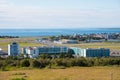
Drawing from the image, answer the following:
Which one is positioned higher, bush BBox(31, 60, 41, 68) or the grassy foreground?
the grassy foreground

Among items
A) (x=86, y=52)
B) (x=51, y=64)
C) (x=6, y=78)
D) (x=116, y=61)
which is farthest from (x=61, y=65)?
(x=86, y=52)

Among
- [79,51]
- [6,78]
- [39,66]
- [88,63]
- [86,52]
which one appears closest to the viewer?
[6,78]

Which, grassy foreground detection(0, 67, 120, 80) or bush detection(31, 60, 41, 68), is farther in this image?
bush detection(31, 60, 41, 68)

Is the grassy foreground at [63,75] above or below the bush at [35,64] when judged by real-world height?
above

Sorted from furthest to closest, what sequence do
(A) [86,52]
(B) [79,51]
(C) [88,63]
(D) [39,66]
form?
(B) [79,51]
(A) [86,52]
(C) [88,63]
(D) [39,66]

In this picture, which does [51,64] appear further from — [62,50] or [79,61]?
[62,50]

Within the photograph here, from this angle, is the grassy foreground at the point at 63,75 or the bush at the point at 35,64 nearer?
the grassy foreground at the point at 63,75

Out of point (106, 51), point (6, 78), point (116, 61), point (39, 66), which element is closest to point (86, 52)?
point (106, 51)

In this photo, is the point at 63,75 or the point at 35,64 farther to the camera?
the point at 35,64

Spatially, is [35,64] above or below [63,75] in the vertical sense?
below

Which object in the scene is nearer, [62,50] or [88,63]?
[88,63]
